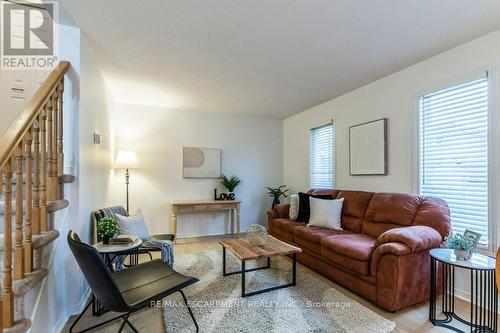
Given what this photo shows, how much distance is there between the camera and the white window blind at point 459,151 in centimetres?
228

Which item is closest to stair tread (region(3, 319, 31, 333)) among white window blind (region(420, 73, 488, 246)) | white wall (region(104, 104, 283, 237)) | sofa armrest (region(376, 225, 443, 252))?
sofa armrest (region(376, 225, 443, 252))

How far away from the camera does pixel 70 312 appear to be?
6.70ft

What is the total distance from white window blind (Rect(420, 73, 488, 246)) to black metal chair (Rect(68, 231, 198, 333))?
2685 mm

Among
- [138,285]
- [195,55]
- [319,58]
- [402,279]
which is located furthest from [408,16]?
[138,285]

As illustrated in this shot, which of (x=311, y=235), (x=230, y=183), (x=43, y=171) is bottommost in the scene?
(x=311, y=235)

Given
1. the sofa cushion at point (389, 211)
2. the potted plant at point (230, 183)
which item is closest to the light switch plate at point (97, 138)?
the potted plant at point (230, 183)

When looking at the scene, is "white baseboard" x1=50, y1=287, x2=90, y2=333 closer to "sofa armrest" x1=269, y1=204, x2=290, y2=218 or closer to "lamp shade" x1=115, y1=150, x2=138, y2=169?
"lamp shade" x1=115, y1=150, x2=138, y2=169

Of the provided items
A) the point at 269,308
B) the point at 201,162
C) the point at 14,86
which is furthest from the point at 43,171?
the point at 201,162

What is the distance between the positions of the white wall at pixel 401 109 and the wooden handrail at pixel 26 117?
355 centimetres

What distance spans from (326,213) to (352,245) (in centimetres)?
86

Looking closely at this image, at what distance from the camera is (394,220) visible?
2.71 metres

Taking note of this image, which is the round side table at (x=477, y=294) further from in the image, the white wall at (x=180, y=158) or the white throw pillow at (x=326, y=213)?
the white wall at (x=180, y=158)

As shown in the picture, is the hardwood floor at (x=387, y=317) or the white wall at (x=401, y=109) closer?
the hardwood floor at (x=387, y=317)

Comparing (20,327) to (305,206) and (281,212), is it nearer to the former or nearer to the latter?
(305,206)
